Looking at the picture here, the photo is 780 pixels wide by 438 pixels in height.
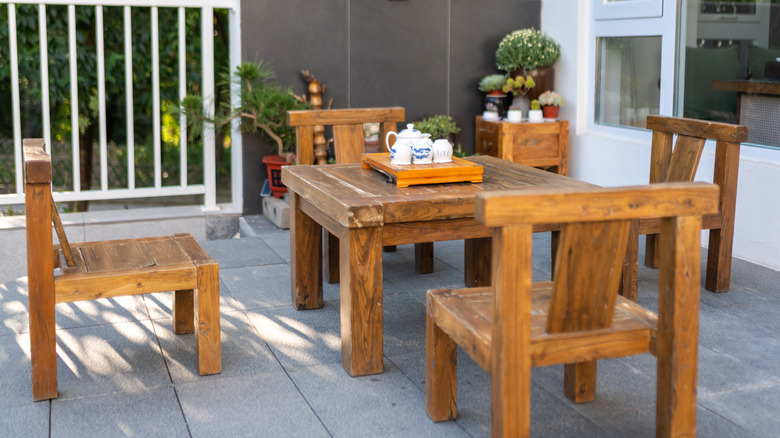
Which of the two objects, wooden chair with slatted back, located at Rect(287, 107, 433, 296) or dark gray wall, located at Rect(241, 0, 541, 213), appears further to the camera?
dark gray wall, located at Rect(241, 0, 541, 213)

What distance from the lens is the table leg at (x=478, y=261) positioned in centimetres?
345

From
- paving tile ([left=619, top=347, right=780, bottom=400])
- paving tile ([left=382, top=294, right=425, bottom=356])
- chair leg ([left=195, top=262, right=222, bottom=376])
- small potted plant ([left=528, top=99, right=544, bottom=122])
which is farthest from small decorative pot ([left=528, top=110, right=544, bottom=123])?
chair leg ([left=195, top=262, right=222, bottom=376])

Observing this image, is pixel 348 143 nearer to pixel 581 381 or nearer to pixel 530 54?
pixel 581 381

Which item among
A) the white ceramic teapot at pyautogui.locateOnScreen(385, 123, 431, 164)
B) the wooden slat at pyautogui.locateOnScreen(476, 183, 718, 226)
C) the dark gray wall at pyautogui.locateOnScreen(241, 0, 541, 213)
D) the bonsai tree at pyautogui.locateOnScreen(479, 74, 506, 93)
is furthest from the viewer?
the bonsai tree at pyautogui.locateOnScreen(479, 74, 506, 93)

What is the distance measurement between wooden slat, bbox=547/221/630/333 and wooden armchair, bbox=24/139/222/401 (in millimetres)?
1151

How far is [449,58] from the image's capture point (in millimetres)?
5355

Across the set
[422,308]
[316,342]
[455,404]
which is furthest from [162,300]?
[455,404]

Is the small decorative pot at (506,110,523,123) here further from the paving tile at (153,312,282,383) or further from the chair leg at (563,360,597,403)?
the chair leg at (563,360,597,403)

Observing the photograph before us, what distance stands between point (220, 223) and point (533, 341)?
11.4 ft

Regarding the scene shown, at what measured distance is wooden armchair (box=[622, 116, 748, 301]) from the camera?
327 centimetres

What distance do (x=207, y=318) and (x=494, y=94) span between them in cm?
320

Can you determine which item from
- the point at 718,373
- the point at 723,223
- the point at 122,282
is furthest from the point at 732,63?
the point at 122,282

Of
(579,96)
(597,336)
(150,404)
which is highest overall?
(579,96)

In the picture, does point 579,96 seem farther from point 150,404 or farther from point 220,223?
point 150,404
